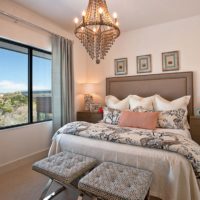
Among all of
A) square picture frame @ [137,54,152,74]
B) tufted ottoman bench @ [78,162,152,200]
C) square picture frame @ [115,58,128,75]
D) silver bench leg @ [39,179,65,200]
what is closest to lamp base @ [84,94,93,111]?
square picture frame @ [115,58,128,75]

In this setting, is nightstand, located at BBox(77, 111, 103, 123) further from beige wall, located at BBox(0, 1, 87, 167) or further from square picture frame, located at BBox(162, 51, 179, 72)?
square picture frame, located at BBox(162, 51, 179, 72)

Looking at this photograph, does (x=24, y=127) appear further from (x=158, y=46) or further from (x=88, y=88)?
(x=158, y=46)

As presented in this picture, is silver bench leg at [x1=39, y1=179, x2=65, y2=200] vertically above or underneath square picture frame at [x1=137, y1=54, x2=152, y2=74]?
underneath

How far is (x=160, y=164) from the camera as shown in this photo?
157 cm

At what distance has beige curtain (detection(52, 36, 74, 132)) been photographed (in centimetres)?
323

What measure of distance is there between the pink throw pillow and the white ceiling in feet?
5.86

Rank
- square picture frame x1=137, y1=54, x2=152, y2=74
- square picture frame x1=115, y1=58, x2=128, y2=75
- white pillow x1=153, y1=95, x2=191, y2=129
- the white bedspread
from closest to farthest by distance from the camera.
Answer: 1. the white bedspread
2. white pillow x1=153, y1=95, x2=191, y2=129
3. square picture frame x1=137, y1=54, x2=152, y2=74
4. square picture frame x1=115, y1=58, x2=128, y2=75

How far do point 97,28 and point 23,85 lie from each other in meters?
1.76

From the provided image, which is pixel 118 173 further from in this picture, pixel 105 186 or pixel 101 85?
pixel 101 85

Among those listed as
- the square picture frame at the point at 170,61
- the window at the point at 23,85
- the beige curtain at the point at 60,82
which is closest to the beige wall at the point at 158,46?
the square picture frame at the point at 170,61

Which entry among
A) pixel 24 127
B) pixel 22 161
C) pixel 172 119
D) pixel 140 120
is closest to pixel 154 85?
pixel 172 119

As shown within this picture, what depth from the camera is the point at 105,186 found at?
132 cm

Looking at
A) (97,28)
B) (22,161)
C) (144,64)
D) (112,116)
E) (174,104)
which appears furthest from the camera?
(144,64)

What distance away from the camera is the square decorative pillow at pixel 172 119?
8.48ft
